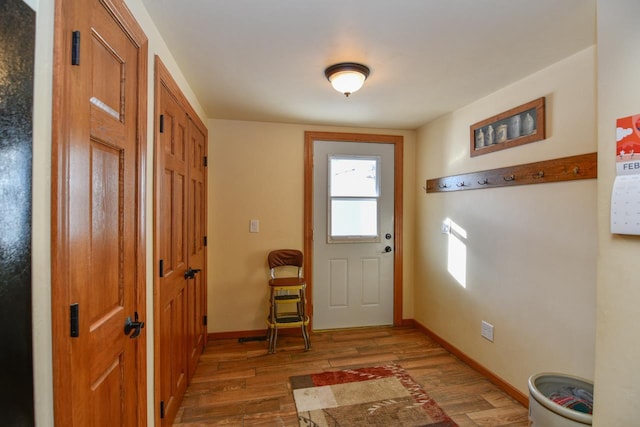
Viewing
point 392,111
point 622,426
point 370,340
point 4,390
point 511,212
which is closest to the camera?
point 4,390

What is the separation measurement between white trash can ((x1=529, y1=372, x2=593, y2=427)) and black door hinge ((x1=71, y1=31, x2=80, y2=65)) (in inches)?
90.4

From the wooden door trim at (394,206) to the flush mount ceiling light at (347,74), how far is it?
1.30 metres

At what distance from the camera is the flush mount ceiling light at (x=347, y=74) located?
6.36ft

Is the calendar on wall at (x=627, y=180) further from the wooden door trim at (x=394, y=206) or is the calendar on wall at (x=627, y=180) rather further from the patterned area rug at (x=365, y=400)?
the wooden door trim at (x=394, y=206)

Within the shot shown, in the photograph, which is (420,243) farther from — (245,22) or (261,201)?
(245,22)

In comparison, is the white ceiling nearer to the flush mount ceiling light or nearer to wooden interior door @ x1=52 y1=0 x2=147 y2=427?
the flush mount ceiling light

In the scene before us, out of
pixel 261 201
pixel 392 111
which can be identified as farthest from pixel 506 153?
pixel 261 201

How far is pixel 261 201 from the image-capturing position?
128 inches

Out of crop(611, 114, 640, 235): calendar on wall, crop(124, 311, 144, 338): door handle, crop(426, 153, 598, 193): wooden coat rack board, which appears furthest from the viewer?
crop(426, 153, 598, 193): wooden coat rack board

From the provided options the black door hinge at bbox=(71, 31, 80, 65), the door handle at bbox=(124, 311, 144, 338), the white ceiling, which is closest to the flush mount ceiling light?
the white ceiling

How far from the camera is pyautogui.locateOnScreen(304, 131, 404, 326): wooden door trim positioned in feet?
10.9

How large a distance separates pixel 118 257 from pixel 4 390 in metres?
0.59

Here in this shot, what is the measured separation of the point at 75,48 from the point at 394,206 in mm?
3123

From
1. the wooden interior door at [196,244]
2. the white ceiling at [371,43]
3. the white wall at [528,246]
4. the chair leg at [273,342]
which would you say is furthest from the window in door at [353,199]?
the wooden interior door at [196,244]
